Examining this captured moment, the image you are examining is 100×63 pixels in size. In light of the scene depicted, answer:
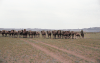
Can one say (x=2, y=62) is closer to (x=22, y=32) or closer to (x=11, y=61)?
(x=11, y=61)

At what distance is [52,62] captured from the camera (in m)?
10.2

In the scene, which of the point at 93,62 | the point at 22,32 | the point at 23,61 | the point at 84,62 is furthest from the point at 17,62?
the point at 22,32

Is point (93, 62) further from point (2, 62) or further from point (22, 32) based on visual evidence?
point (22, 32)

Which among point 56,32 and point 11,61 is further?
point 56,32

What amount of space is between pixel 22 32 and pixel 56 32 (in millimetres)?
17244

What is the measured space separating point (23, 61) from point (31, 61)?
3.33ft

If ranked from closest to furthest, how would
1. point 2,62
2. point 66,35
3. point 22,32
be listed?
1. point 2,62
2. point 66,35
3. point 22,32

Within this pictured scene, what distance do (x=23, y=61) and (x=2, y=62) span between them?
8.11 feet

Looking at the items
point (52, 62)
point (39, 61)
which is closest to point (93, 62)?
point (52, 62)

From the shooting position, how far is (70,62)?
10.4 meters

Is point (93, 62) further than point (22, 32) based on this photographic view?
No

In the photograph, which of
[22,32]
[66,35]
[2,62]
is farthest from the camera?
[22,32]

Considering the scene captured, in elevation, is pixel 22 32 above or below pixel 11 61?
above

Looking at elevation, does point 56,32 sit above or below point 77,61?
above
